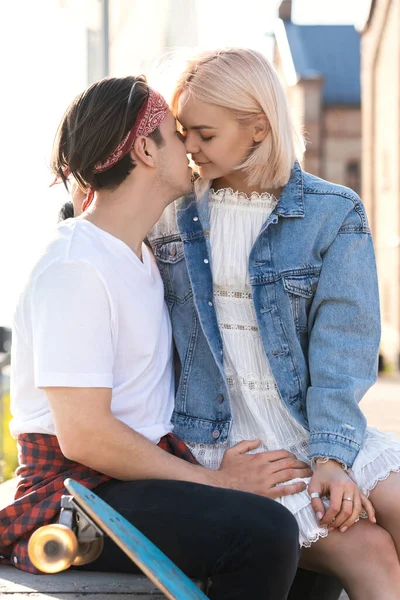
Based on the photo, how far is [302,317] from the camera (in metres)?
2.92

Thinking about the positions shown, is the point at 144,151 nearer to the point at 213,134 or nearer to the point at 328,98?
the point at 213,134

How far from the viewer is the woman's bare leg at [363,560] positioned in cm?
255

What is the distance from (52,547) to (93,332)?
595mm

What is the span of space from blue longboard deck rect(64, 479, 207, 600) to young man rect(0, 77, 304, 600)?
17 cm

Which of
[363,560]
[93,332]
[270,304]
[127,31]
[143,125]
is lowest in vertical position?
[363,560]

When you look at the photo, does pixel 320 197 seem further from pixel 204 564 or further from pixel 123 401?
pixel 204 564

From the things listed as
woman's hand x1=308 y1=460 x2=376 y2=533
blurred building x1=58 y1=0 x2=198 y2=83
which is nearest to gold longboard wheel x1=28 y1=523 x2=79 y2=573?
Answer: woman's hand x1=308 y1=460 x2=376 y2=533

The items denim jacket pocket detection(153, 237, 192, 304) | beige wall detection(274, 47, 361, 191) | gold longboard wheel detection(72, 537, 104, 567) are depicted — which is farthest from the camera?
beige wall detection(274, 47, 361, 191)

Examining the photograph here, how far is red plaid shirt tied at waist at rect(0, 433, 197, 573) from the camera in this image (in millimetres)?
2480

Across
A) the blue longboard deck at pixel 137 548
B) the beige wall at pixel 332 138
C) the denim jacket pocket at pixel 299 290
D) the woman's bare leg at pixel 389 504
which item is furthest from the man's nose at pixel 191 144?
the beige wall at pixel 332 138

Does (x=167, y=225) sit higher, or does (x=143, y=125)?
(x=143, y=125)

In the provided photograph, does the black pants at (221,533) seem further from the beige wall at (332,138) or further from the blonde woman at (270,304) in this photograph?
the beige wall at (332,138)

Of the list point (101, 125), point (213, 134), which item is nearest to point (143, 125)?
point (101, 125)

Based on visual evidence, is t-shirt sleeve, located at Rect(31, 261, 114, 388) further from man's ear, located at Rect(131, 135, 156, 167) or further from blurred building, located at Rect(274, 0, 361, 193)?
blurred building, located at Rect(274, 0, 361, 193)
